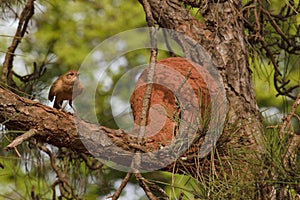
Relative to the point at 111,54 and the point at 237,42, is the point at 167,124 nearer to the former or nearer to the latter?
the point at 237,42

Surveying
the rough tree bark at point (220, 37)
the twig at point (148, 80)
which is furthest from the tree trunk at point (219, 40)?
the twig at point (148, 80)

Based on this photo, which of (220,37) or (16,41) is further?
(16,41)

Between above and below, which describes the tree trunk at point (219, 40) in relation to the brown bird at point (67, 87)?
above

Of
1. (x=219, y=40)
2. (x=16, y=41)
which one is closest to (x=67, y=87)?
(x=16, y=41)

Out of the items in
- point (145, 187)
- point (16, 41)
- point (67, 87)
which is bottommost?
point (145, 187)

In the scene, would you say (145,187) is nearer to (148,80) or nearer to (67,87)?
(148,80)

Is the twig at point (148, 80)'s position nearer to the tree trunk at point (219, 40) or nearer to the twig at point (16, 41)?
the tree trunk at point (219, 40)

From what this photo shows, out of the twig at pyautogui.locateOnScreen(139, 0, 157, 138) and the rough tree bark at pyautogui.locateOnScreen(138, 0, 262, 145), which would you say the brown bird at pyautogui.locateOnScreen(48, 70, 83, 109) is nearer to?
the rough tree bark at pyautogui.locateOnScreen(138, 0, 262, 145)

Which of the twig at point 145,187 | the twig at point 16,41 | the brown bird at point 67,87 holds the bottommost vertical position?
the twig at point 145,187

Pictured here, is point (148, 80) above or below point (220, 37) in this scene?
below

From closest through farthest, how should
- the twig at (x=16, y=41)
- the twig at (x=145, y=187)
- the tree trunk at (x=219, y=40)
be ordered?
the twig at (x=145, y=187) < the tree trunk at (x=219, y=40) < the twig at (x=16, y=41)

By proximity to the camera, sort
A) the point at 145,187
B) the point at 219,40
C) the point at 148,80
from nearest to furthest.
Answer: the point at 145,187 → the point at 148,80 → the point at 219,40

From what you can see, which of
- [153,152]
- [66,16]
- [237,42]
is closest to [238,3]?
[237,42]

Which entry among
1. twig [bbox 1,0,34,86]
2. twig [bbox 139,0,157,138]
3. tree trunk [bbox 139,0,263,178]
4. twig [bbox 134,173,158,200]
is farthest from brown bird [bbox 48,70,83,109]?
twig [bbox 134,173,158,200]
